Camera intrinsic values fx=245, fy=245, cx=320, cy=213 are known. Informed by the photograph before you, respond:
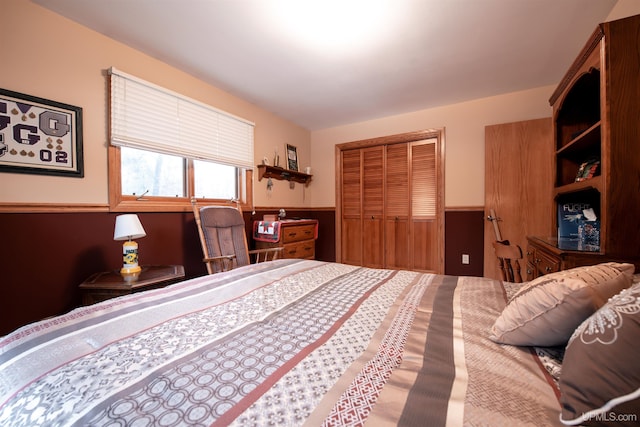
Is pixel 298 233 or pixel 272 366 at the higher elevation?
pixel 298 233

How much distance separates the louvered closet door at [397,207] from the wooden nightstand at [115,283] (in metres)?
2.79

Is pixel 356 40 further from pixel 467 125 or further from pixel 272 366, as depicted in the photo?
pixel 272 366

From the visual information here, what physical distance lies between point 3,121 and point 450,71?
3.47m

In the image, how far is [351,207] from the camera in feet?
13.0

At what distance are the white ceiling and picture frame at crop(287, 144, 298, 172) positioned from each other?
975mm

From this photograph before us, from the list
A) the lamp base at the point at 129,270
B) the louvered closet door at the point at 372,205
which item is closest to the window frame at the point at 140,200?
the lamp base at the point at 129,270

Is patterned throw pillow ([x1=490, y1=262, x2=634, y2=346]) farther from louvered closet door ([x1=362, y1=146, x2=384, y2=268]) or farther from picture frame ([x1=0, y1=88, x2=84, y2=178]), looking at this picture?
louvered closet door ([x1=362, y1=146, x2=384, y2=268])

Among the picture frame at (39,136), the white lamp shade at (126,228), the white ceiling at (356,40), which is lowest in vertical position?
the white lamp shade at (126,228)

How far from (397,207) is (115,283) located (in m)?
3.23

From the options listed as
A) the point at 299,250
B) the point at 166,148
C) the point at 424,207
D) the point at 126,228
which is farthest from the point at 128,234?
the point at 424,207

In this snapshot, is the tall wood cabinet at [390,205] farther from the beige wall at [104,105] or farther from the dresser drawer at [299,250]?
the dresser drawer at [299,250]

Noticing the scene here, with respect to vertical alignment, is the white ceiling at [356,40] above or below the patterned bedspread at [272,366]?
above

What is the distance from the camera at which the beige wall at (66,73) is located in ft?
5.05

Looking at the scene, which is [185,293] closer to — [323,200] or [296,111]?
[296,111]
